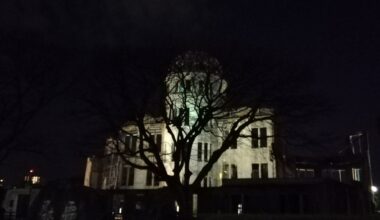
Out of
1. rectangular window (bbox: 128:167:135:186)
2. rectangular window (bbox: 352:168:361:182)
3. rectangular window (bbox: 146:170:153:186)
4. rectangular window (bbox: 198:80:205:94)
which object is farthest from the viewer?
rectangular window (bbox: 128:167:135:186)

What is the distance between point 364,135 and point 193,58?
112 feet

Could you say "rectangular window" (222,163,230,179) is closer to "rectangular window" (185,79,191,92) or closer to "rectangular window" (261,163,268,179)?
"rectangular window" (261,163,268,179)

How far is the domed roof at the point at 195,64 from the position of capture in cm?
2817

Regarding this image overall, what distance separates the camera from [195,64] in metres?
29.3

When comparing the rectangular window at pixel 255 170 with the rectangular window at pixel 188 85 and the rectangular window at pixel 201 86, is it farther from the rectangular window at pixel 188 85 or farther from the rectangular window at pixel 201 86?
the rectangular window at pixel 201 86

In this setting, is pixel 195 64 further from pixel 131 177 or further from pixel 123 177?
pixel 123 177

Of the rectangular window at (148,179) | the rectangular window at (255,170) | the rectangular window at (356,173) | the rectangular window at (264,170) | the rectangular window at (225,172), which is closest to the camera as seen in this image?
the rectangular window at (264,170)

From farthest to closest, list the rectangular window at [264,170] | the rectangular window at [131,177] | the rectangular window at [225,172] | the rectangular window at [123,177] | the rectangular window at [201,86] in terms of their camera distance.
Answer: the rectangular window at [123,177], the rectangular window at [131,177], the rectangular window at [225,172], the rectangular window at [264,170], the rectangular window at [201,86]

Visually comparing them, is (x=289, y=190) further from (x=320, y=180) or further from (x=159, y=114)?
(x=159, y=114)

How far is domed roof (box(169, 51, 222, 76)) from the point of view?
28172 mm

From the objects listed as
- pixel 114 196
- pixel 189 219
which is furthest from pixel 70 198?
pixel 114 196

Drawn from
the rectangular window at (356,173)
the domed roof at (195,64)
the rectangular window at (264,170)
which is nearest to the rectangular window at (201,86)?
the domed roof at (195,64)

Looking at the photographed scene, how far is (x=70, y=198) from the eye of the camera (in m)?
26.1

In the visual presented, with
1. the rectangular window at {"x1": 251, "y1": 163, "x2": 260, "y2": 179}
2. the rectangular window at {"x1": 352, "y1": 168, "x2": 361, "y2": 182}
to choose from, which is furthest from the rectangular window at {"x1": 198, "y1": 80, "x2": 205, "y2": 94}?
the rectangular window at {"x1": 352, "y1": 168, "x2": 361, "y2": 182}
